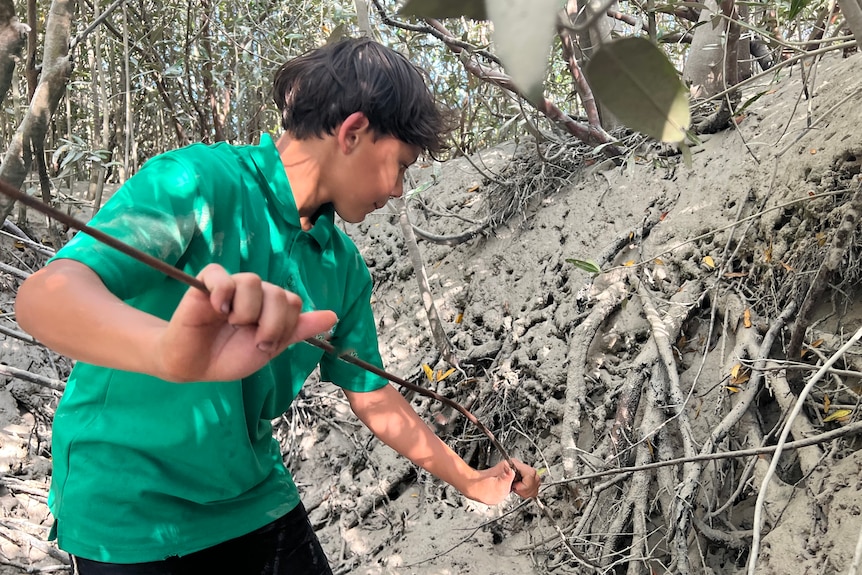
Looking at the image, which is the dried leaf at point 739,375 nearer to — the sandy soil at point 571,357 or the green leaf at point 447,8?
the sandy soil at point 571,357

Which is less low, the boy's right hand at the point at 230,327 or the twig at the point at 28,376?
the boy's right hand at the point at 230,327

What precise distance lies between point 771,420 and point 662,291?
1.86 feet

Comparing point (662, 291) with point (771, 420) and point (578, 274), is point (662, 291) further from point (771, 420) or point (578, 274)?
point (771, 420)

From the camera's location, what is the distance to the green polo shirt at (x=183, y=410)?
1131 mm

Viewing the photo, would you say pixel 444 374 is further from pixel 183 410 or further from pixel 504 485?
pixel 183 410

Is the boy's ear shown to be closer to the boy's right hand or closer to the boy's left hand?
the boy's right hand

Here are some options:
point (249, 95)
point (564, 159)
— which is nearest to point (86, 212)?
point (249, 95)

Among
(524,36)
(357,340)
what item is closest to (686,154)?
(524,36)

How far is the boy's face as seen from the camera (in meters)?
1.30

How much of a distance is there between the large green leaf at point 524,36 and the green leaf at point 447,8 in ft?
0.32

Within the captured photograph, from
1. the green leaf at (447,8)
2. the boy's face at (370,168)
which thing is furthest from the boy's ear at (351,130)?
the green leaf at (447,8)

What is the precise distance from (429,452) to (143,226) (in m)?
0.91

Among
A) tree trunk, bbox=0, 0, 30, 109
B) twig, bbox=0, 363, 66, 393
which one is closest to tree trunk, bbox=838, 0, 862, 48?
tree trunk, bbox=0, 0, 30, 109

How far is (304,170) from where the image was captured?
1.35 meters
